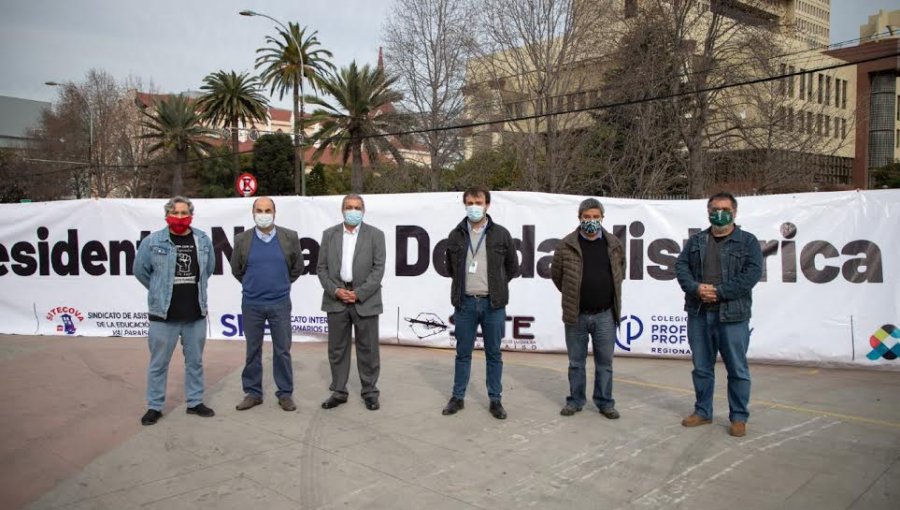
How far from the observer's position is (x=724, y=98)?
85.7 feet

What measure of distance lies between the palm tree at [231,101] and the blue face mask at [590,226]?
4806cm

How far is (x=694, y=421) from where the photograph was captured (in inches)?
224

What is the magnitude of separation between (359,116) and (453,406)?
33.5 m

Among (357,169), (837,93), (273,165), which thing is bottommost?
(357,169)

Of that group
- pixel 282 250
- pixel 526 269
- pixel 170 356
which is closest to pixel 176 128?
pixel 526 269

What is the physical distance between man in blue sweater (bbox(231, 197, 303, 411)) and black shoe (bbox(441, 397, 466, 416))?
1.41 m

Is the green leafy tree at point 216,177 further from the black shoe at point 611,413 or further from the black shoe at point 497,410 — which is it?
the black shoe at point 611,413

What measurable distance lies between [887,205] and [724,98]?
19.2 meters

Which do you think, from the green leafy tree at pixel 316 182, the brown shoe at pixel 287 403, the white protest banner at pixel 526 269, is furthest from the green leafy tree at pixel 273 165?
the brown shoe at pixel 287 403

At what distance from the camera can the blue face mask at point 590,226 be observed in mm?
5990

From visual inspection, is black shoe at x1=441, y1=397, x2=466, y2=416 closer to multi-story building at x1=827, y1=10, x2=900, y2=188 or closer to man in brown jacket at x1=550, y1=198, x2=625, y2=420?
man in brown jacket at x1=550, y1=198, x2=625, y2=420

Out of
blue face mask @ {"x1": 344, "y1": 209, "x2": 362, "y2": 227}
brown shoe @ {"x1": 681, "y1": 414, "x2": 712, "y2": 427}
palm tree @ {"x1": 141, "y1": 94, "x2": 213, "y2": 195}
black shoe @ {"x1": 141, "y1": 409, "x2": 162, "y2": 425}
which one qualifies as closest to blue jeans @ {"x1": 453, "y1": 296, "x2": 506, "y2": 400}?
blue face mask @ {"x1": 344, "y1": 209, "x2": 362, "y2": 227}

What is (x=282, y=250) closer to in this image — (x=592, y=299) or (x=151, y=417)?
(x=151, y=417)

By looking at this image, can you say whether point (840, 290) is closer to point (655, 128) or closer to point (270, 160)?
point (655, 128)
